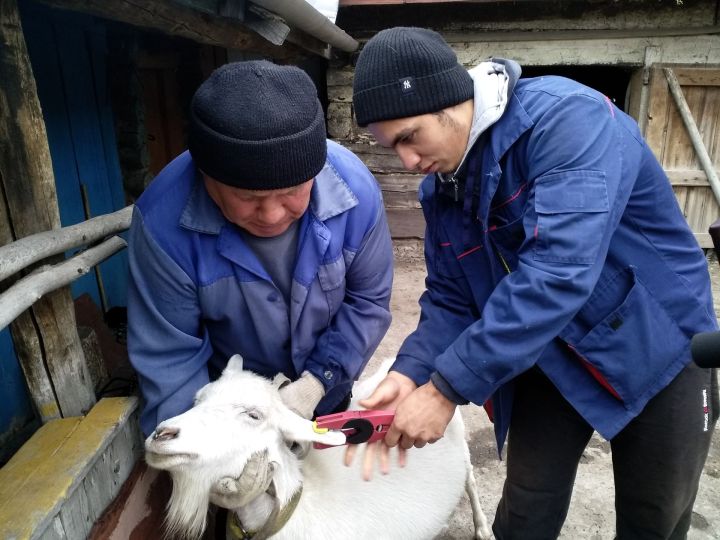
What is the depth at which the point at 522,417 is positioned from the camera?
6.68 feet

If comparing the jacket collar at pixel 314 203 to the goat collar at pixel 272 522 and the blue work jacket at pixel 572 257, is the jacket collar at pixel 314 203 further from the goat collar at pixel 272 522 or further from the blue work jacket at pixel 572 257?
the goat collar at pixel 272 522

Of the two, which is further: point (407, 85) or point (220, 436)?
point (220, 436)

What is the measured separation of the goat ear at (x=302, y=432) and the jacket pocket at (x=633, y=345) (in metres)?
0.82

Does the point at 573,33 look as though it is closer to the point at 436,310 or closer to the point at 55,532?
the point at 436,310

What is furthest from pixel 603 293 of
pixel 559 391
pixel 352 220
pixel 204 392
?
pixel 204 392

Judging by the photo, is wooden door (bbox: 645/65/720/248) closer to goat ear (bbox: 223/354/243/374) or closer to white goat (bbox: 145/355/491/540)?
white goat (bbox: 145/355/491/540)

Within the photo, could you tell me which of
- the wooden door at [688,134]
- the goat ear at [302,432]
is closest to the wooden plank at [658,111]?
the wooden door at [688,134]

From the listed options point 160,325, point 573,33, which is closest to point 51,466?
point 160,325

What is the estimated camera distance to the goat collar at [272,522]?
198 centimetres

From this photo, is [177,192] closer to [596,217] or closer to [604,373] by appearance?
[596,217]

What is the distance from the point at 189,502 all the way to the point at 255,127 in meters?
1.28

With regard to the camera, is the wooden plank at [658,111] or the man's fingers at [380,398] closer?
the man's fingers at [380,398]

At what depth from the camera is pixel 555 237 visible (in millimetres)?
1436

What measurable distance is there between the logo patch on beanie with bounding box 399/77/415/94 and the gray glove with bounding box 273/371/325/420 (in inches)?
44.9
